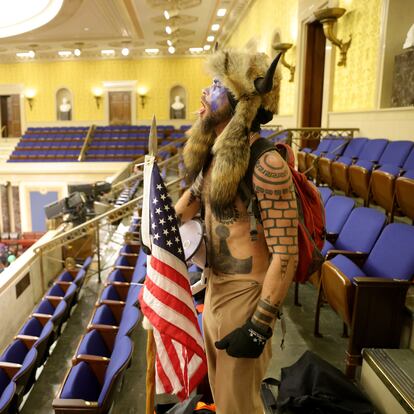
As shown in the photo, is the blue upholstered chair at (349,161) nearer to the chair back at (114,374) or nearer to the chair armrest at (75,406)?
the chair back at (114,374)

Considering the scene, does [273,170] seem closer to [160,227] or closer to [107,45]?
[160,227]

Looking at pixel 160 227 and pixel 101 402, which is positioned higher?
pixel 160 227

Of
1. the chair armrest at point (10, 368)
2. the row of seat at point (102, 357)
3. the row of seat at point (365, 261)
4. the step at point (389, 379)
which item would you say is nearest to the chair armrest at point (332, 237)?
the row of seat at point (365, 261)

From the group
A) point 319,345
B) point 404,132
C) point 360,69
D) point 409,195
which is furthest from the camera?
point 360,69

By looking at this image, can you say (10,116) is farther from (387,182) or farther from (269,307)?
(269,307)

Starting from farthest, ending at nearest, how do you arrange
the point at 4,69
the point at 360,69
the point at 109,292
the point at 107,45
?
the point at 4,69
the point at 107,45
the point at 360,69
the point at 109,292

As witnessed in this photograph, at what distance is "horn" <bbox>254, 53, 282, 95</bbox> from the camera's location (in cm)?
120

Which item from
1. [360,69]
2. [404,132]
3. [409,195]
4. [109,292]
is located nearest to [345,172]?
[404,132]

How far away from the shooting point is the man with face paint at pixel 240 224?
1206 mm

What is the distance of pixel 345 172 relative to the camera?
159 inches

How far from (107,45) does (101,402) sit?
14.2m

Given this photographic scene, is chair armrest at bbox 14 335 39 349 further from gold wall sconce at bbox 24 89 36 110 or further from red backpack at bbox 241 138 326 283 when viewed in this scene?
gold wall sconce at bbox 24 89 36 110

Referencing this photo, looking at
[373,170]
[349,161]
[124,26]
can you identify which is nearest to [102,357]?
[373,170]

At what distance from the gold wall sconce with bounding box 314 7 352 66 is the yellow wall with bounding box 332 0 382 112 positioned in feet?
0.25
